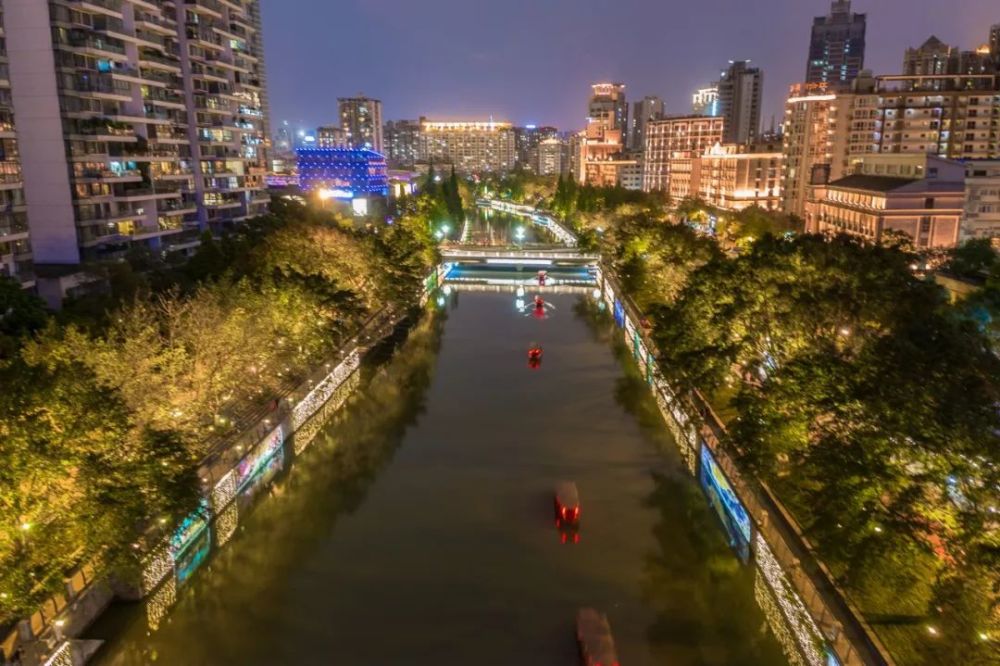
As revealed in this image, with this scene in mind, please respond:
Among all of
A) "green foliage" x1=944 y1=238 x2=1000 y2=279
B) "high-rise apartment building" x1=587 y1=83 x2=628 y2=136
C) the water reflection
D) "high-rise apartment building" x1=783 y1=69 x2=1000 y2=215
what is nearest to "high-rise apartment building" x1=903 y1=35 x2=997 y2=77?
"high-rise apartment building" x1=783 y1=69 x2=1000 y2=215

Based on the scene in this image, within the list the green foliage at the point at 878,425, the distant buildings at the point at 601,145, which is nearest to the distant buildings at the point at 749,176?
the distant buildings at the point at 601,145

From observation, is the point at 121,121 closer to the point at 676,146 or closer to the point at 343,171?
the point at 343,171

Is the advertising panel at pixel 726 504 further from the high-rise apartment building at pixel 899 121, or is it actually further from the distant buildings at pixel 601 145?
the distant buildings at pixel 601 145

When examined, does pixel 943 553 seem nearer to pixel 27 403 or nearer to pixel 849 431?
pixel 849 431

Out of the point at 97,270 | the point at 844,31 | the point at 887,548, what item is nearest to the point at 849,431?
the point at 887,548

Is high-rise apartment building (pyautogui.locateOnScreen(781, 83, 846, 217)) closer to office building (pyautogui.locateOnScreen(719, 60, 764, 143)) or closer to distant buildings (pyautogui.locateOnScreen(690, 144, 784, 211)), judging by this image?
distant buildings (pyautogui.locateOnScreen(690, 144, 784, 211))

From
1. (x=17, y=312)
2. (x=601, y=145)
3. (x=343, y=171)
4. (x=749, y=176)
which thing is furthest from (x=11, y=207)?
(x=601, y=145)
